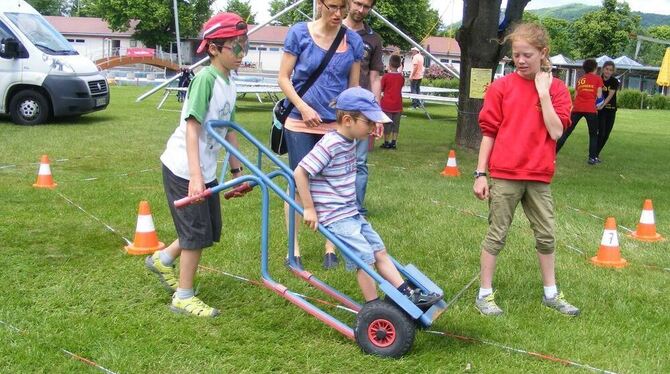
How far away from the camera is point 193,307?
3996 mm

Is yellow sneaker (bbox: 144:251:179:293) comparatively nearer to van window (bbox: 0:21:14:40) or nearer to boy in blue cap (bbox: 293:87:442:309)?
boy in blue cap (bbox: 293:87:442:309)

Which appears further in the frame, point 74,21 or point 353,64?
point 74,21

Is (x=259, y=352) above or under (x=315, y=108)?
under

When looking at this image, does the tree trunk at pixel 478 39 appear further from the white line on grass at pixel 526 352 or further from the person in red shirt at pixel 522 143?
the white line on grass at pixel 526 352

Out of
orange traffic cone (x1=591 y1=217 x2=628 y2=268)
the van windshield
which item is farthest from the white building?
orange traffic cone (x1=591 y1=217 x2=628 y2=268)

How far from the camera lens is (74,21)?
76938 mm

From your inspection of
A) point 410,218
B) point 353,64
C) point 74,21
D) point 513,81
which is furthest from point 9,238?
point 74,21

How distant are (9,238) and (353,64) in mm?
2997

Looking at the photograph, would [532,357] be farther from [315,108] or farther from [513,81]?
[315,108]

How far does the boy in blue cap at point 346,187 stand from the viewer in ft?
11.7

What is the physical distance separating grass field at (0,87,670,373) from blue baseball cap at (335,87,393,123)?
4.01 ft

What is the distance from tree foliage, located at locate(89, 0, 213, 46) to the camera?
210 ft

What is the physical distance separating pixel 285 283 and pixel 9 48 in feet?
37.5

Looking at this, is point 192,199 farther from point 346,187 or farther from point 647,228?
point 647,228
